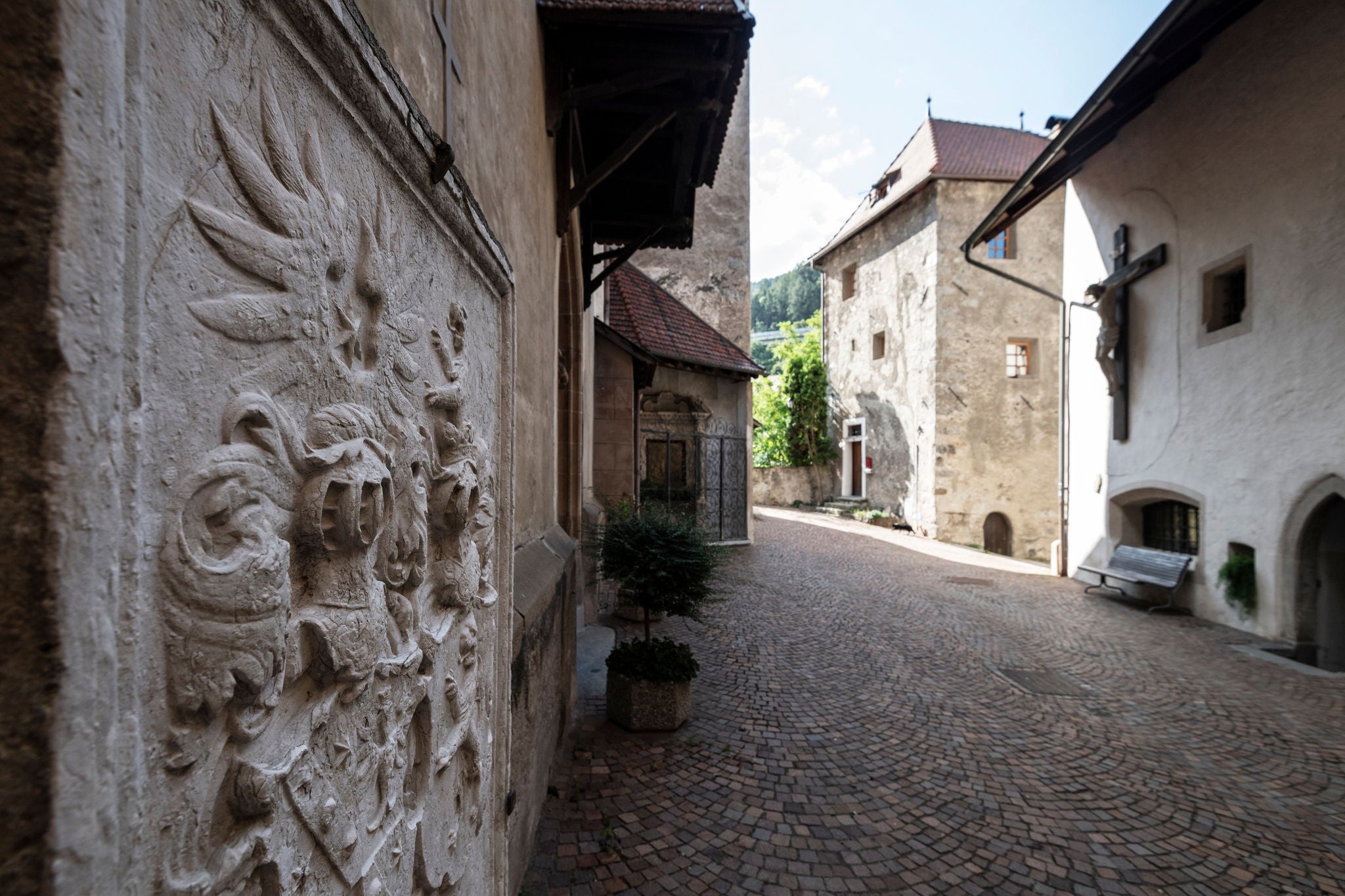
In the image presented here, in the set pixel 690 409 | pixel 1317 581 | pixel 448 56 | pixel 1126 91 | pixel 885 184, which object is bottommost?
pixel 1317 581

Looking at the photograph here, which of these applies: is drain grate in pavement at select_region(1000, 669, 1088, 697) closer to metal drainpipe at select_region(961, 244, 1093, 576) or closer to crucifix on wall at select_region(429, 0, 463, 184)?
crucifix on wall at select_region(429, 0, 463, 184)

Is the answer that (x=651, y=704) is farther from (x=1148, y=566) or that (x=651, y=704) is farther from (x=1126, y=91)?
(x=1126, y=91)

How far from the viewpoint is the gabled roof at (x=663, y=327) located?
11031 mm

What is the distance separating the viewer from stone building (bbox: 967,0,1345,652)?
6.59m

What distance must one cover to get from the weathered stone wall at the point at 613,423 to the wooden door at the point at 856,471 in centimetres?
1559

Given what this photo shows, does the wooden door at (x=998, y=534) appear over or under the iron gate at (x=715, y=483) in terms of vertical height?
under

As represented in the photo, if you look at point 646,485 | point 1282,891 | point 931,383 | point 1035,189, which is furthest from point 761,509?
point 1282,891

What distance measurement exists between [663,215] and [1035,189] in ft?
26.9

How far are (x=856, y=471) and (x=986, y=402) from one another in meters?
6.24

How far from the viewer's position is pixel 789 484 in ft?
81.4

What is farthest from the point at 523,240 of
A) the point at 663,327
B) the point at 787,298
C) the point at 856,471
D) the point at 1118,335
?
the point at 787,298

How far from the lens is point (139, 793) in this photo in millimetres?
578

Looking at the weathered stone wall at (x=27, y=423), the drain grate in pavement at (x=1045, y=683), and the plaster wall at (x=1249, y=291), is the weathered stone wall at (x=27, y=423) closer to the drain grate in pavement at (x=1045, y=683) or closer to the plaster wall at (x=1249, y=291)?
the drain grate in pavement at (x=1045, y=683)

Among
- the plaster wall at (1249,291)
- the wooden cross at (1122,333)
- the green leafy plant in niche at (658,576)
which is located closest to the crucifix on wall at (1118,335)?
the wooden cross at (1122,333)
